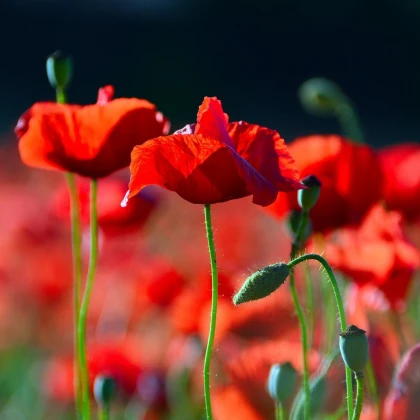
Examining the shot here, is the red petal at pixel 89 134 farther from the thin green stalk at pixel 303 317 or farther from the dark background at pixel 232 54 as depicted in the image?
the dark background at pixel 232 54

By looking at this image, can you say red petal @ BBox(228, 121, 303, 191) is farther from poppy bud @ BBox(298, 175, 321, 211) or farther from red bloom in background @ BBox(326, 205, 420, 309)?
red bloom in background @ BBox(326, 205, 420, 309)

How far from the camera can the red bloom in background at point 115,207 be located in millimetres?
1315

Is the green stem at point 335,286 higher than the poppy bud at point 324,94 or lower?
lower

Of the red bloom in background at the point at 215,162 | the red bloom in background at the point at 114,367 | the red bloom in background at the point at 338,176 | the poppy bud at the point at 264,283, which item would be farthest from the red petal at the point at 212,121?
the red bloom in background at the point at 114,367

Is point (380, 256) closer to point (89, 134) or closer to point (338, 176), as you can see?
point (338, 176)

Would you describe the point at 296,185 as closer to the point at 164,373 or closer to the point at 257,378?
the point at 257,378

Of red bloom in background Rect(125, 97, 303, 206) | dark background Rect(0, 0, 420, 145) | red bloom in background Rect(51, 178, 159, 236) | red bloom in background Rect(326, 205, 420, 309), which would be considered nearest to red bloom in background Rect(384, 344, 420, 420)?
red bloom in background Rect(326, 205, 420, 309)

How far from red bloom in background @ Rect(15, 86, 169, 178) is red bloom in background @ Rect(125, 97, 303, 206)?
11cm

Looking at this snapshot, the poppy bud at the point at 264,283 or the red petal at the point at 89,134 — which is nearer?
the poppy bud at the point at 264,283

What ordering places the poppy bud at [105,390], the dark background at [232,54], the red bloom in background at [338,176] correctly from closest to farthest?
the poppy bud at [105,390] → the red bloom in background at [338,176] → the dark background at [232,54]

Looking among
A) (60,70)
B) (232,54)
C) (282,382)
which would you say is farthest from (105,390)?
(232,54)

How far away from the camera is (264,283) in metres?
0.68

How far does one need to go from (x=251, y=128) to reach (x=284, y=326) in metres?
0.56

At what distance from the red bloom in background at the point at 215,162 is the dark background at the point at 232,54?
Result: 5.10 meters
